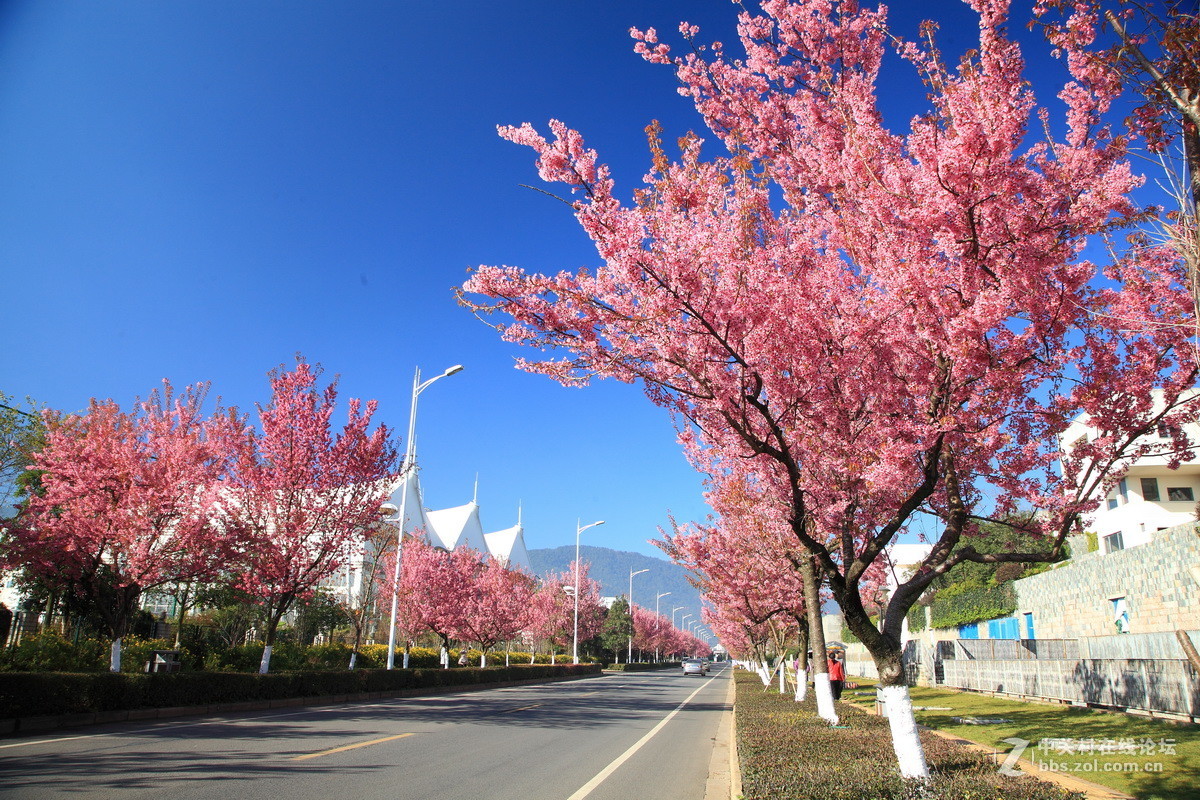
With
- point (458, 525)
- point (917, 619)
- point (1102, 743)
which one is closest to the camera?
point (1102, 743)

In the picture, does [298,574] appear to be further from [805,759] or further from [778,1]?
[778,1]

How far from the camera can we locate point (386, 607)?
43.8m

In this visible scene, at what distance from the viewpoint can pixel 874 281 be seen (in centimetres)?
666

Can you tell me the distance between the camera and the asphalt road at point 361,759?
23.7 feet

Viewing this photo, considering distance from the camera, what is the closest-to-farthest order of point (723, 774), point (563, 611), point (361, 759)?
point (361, 759) → point (723, 774) → point (563, 611)

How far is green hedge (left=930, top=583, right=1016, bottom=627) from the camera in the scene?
36250mm

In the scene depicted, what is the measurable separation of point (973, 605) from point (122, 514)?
133 ft

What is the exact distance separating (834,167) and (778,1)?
1.67 m

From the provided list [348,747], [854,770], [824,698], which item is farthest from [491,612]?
[854,770]

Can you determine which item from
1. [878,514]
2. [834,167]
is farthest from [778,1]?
[878,514]

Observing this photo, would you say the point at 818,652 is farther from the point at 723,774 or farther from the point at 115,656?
the point at 115,656

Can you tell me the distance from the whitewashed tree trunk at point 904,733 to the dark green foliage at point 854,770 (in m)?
0.14

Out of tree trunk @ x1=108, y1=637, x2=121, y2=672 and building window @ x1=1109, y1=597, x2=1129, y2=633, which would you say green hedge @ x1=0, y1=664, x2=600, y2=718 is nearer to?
tree trunk @ x1=108, y1=637, x2=121, y2=672

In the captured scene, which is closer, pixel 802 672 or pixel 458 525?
pixel 802 672
